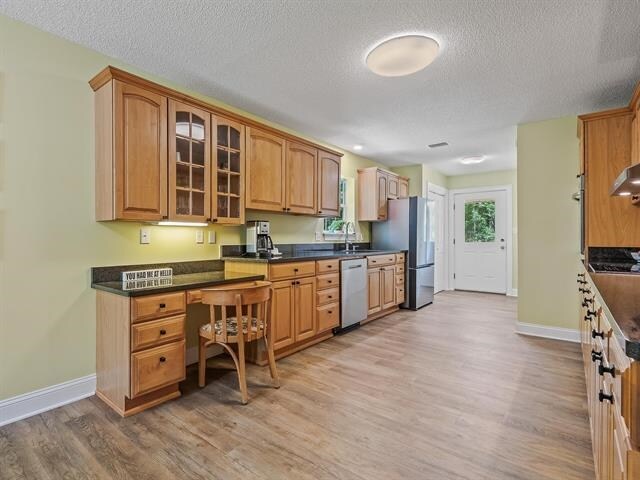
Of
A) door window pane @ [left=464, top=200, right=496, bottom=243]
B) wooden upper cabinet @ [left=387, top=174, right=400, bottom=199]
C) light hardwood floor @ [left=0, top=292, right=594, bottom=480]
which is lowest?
light hardwood floor @ [left=0, top=292, right=594, bottom=480]

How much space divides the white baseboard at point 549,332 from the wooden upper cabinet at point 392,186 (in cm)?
256

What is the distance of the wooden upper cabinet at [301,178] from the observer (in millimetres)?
3482

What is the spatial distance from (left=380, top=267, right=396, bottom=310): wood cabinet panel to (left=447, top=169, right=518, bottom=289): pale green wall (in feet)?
9.48

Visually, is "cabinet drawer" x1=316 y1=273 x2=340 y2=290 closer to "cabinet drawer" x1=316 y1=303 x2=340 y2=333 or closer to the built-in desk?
"cabinet drawer" x1=316 y1=303 x2=340 y2=333

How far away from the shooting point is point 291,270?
10.0 ft

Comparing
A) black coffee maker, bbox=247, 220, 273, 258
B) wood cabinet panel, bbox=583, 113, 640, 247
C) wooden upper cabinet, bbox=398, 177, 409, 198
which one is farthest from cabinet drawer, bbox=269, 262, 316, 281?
wooden upper cabinet, bbox=398, 177, 409, 198

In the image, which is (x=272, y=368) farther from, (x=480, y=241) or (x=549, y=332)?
(x=480, y=241)

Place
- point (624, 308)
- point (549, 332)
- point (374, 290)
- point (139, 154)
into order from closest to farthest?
1. point (624, 308)
2. point (139, 154)
3. point (549, 332)
4. point (374, 290)

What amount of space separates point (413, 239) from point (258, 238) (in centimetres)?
263

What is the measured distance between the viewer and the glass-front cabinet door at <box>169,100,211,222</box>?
2.46 metres

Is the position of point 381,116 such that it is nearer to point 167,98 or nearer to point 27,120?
point 167,98

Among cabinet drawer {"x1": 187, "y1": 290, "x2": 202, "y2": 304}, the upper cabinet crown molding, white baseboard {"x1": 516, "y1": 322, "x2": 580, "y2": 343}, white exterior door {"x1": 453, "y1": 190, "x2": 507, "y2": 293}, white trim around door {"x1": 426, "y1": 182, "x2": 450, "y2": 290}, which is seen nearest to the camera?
the upper cabinet crown molding

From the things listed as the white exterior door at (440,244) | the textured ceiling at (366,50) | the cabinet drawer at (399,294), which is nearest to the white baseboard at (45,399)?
the textured ceiling at (366,50)

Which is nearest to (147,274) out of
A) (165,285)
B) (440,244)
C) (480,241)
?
(165,285)
